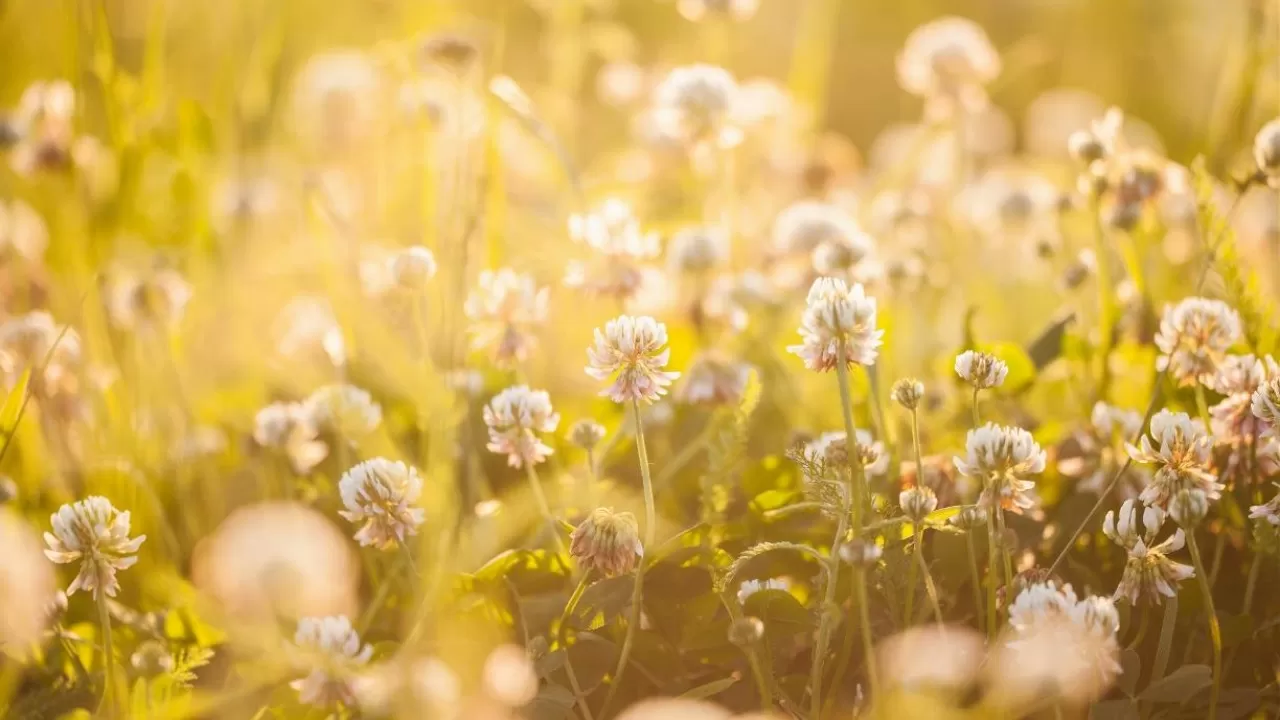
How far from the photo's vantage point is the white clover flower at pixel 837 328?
942 mm

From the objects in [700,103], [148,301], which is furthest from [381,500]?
[700,103]

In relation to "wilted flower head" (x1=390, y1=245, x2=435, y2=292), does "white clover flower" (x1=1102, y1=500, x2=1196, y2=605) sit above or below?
below

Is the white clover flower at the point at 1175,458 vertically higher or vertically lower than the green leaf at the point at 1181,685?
Result: higher

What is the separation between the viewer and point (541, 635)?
108 cm

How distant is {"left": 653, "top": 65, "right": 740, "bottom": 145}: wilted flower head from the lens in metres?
1.74

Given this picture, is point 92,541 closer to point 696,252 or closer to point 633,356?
point 633,356

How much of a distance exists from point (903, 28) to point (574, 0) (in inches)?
114

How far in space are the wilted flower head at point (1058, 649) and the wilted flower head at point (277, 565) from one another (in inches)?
25.2

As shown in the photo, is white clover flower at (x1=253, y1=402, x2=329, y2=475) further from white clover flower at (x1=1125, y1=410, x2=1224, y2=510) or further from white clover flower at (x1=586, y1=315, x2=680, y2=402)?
white clover flower at (x1=1125, y1=410, x2=1224, y2=510)

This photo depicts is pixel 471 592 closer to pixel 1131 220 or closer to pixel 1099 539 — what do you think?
pixel 1099 539

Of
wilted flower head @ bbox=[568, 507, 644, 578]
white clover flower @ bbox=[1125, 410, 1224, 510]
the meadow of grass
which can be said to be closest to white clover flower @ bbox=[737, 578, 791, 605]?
the meadow of grass

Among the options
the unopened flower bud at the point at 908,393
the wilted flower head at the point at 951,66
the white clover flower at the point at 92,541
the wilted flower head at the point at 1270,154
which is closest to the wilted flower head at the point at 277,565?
the white clover flower at the point at 92,541

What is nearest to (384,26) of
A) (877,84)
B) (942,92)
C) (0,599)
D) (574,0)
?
(574,0)

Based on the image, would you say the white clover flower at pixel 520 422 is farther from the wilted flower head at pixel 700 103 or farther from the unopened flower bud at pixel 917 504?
the wilted flower head at pixel 700 103
